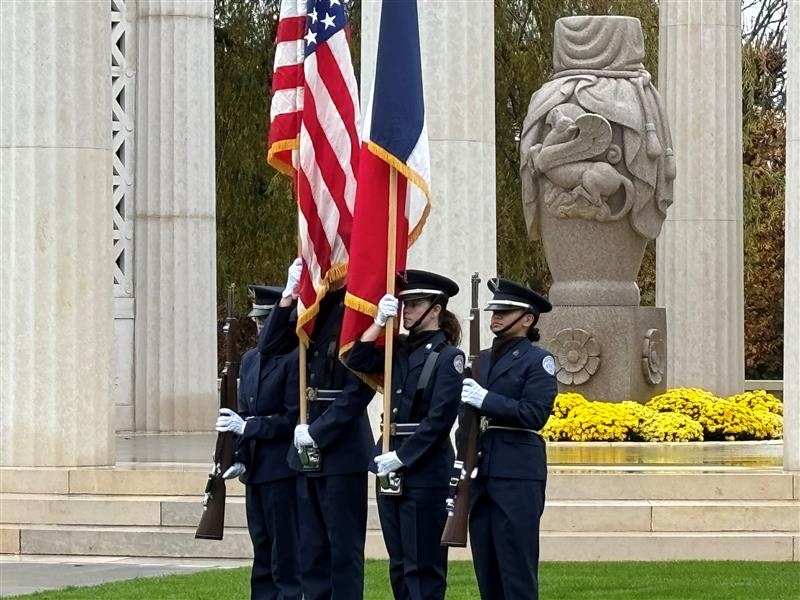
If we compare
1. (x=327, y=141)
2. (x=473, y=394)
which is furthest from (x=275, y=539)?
(x=327, y=141)

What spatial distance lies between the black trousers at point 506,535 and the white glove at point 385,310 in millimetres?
1001

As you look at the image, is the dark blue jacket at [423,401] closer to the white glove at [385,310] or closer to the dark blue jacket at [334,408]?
the white glove at [385,310]

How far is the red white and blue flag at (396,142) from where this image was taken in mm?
11922

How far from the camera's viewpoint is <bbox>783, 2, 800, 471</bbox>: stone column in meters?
17.8

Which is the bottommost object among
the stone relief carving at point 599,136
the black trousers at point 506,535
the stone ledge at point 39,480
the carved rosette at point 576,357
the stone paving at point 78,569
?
the stone paving at point 78,569

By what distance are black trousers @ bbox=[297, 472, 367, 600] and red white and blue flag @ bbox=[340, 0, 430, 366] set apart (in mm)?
1353

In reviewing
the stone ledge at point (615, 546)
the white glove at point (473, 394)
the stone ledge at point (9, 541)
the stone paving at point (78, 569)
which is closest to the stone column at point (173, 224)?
the stone ledge at point (9, 541)

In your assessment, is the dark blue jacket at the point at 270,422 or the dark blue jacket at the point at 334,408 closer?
the dark blue jacket at the point at 334,408

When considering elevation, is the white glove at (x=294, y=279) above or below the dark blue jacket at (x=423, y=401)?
above

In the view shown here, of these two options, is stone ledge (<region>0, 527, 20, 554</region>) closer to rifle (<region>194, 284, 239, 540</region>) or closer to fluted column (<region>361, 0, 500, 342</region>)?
fluted column (<region>361, 0, 500, 342</region>)

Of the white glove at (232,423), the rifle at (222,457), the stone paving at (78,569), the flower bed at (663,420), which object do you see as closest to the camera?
the white glove at (232,423)

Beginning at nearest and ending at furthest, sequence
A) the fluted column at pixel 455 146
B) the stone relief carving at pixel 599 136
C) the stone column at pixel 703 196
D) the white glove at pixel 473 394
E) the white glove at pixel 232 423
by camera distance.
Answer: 1. the white glove at pixel 473 394
2. the white glove at pixel 232 423
3. the fluted column at pixel 455 146
4. the stone relief carving at pixel 599 136
5. the stone column at pixel 703 196

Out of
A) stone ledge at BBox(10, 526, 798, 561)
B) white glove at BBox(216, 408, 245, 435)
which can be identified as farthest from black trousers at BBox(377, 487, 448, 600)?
stone ledge at BBox(10, 526, 798, 561)

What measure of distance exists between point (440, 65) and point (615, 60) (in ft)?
19.6
